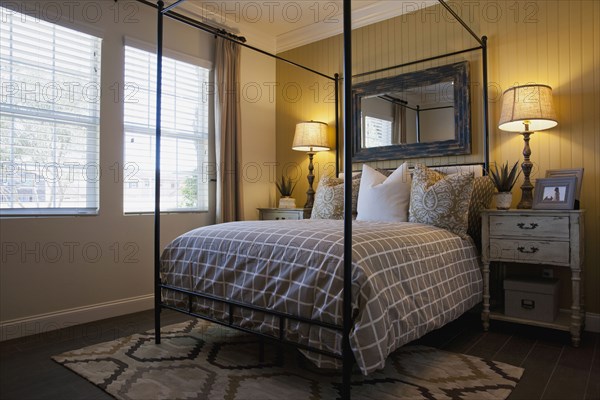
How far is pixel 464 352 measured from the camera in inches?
91.7

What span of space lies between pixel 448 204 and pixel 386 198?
0.46 m

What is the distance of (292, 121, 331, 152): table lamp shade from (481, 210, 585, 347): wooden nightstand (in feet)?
5.71

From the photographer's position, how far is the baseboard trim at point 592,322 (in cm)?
268

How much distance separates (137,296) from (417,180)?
7.69ft


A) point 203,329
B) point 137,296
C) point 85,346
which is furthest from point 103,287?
point 203,329

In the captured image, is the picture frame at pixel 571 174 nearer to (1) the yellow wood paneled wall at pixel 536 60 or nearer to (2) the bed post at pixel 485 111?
(1) the yellow wood paneled wall at pixel 536 60

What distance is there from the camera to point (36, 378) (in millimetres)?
1985

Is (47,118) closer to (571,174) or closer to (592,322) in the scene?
(571,174)

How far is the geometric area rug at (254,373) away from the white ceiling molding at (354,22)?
9.27 ft

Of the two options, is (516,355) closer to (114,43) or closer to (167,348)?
(167,348)

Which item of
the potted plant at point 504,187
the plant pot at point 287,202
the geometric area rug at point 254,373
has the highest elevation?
the potted plant at point 504,187

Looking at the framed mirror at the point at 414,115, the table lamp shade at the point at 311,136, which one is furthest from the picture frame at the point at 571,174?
the table lamp shade at the point at 311,136

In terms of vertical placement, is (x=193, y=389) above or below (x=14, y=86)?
below

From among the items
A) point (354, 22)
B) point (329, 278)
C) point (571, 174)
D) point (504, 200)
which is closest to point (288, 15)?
point (354, 22)
